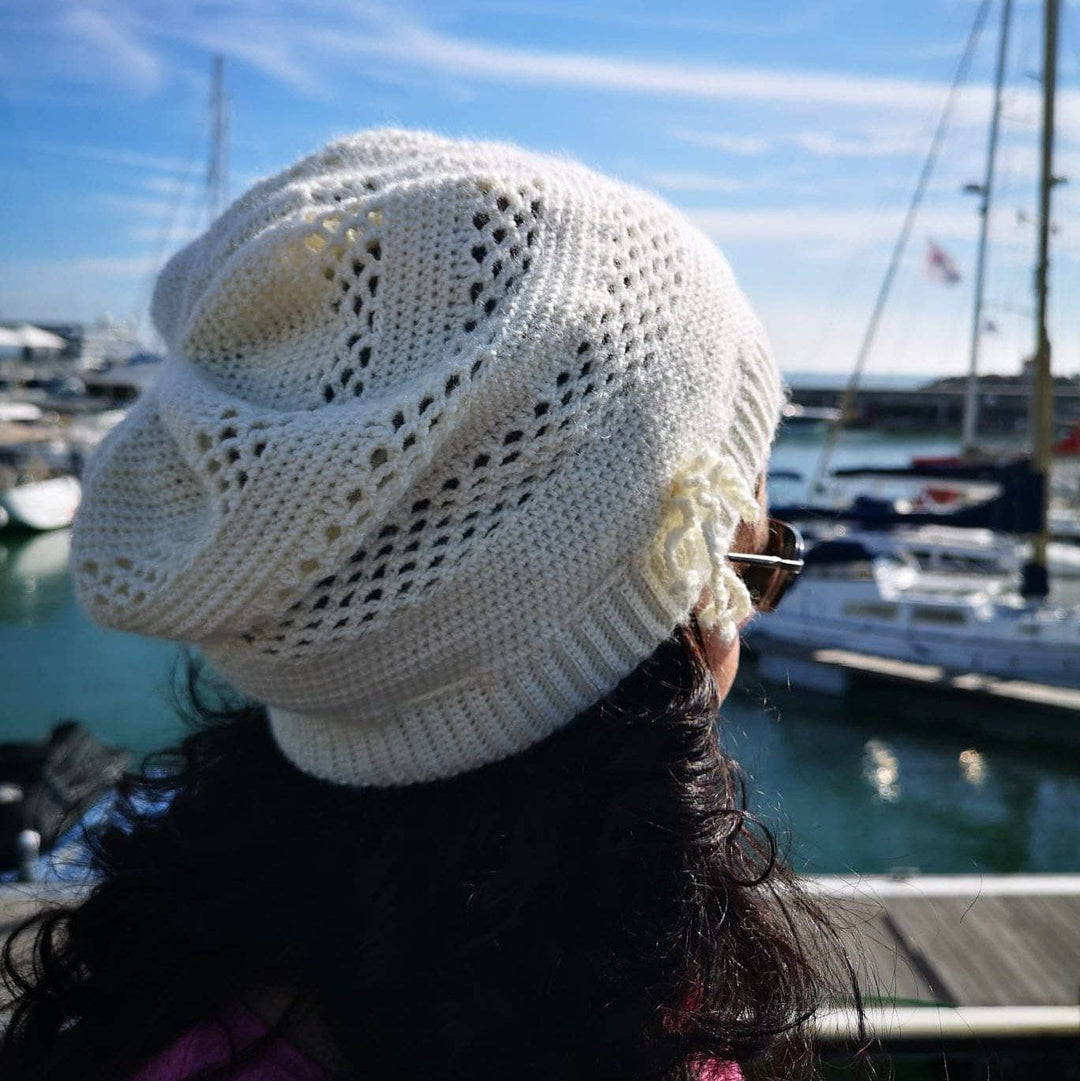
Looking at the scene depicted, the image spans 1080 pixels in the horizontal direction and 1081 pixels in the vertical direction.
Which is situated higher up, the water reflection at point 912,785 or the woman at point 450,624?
the woman at point 450,624

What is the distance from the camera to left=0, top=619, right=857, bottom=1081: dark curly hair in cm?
108

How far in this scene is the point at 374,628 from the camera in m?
1.03

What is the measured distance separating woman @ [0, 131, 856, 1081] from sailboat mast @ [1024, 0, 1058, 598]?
12.7 m

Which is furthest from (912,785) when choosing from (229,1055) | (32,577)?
(32,577)

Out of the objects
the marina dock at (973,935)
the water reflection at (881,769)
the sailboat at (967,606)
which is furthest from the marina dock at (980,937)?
the sailboat at (967,606)

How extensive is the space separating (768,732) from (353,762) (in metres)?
11.0

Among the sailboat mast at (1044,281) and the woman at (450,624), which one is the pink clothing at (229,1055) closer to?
the woman at (450,624)

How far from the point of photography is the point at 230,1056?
1.03 metres

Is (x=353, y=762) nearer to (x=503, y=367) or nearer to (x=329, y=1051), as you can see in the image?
(x=329, y=1051)

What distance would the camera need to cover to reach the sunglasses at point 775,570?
4.61ft

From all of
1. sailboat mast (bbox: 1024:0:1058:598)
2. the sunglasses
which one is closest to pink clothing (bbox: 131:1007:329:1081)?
the sunglasses

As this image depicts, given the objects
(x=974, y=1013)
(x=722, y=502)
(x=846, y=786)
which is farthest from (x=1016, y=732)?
(x=722, y=502)

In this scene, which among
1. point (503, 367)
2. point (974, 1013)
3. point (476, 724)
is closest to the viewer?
point (503, 367)

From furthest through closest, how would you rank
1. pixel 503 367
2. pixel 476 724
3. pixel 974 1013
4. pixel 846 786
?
pixel 846 786, pixel 974 1013, pixel 476 724, pixel 503 367
